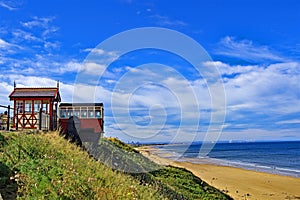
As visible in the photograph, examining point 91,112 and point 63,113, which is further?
point 63,113

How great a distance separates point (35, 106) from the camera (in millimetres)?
21906

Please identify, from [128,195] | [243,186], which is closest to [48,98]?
[128,195]

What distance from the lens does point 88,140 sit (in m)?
18.9

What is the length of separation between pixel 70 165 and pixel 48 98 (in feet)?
44.3

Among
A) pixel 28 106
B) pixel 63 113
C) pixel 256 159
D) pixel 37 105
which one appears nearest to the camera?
pixel 28 106

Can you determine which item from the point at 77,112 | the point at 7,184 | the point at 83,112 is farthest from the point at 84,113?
the point at 7,184

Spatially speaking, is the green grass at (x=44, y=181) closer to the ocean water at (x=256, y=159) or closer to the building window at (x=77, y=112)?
the building window at (x=77, y=112)

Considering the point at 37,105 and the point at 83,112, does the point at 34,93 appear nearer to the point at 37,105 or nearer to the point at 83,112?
the point at 37,105

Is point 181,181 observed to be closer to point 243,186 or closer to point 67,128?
point 67,128

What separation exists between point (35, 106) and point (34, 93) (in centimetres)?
89

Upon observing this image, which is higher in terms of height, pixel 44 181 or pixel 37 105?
pixel 37 105

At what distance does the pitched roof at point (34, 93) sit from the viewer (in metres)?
21.8

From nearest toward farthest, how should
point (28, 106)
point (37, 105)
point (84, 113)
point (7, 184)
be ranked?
point (7, 184), point (28, 106), point (37, 105), point (84, 113)

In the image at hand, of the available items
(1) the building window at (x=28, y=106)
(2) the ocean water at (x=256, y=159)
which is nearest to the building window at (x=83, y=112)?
(1) the building window at (x=28, y=106)
